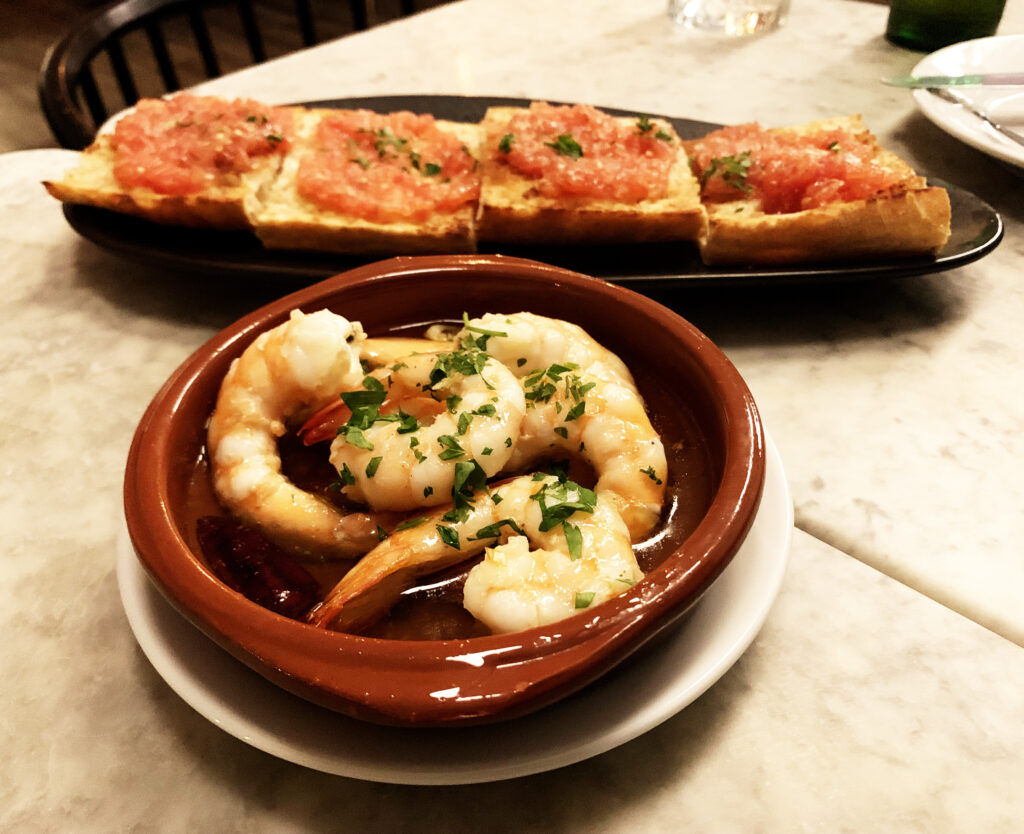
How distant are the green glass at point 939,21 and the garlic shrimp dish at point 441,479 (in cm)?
222

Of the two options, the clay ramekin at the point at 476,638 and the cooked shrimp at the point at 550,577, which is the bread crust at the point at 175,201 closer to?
the clay ramekin at the point at 476,638

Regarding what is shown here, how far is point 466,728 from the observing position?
864 mm

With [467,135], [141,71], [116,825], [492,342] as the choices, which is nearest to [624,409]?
[492,342]

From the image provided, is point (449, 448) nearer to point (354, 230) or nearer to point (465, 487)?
point (465, 487)

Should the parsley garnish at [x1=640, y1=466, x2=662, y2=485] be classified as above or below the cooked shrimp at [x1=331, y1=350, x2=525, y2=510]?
below

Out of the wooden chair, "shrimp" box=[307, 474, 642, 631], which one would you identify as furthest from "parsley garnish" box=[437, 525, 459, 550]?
the wooden chair

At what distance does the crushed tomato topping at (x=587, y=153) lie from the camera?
1.74m

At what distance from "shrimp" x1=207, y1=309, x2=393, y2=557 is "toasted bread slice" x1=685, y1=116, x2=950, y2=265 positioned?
856mm

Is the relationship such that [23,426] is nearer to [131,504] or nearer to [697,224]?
[131,504]

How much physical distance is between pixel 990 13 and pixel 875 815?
2654mm

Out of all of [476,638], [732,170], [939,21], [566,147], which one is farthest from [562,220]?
[939,21]

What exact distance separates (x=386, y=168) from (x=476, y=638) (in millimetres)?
1334

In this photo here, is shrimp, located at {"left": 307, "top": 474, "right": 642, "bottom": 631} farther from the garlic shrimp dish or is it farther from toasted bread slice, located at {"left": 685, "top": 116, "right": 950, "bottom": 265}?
toasted bread slice, located at {"left": 685, "top": 116, "right": 950, "bottom": 265}

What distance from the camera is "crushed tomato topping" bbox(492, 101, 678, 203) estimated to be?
68.5 inches
